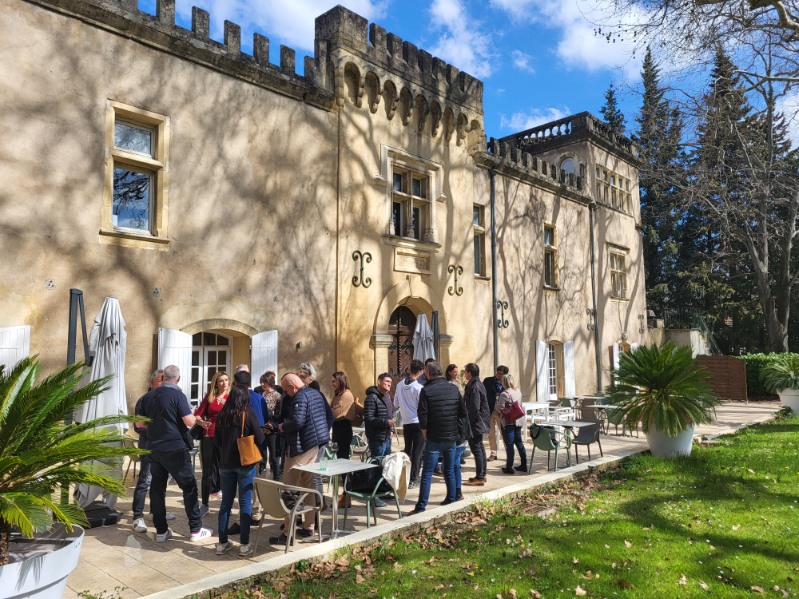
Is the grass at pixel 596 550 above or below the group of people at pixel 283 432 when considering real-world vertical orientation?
below

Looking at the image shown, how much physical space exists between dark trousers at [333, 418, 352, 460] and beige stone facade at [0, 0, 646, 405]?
3101mm

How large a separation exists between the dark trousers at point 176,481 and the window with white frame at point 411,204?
835 centimetres

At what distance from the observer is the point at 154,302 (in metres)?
9.07

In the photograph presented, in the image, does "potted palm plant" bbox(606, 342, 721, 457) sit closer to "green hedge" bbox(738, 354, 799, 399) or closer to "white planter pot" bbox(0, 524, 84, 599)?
"white planter pot" bbox(0, 524, 84, 599)

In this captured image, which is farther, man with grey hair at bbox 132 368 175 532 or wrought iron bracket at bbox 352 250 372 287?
wrought iron bracket at bbox 352 250 372 287

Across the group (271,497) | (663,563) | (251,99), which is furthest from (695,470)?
(251,99)

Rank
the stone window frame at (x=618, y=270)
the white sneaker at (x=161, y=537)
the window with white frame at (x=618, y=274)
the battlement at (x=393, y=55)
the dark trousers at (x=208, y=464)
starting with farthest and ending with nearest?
the window with white frame at (x=618, y=274) → the stone window frame at (x=618, y=270) → the battlement at (x=393, y=55) → the dark trousers at (x=208, y=464) → the white sneaker at (x=161, y=537)

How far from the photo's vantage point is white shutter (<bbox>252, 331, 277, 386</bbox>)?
10.1 metres

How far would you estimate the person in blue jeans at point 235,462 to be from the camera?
5398 mm

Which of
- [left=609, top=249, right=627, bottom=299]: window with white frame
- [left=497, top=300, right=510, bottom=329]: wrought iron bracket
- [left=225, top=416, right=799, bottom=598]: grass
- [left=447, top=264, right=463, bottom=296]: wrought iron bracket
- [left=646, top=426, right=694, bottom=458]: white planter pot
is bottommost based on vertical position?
[left=225, top=416, right=799, bottom=598]: grass

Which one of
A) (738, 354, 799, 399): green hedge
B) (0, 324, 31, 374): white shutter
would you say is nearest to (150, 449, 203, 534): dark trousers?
(0, 324, 31, 374): white shutter

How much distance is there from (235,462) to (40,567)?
2290mm

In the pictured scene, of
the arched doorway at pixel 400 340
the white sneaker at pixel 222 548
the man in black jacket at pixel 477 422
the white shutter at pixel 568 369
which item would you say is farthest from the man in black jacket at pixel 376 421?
the white shutter at pixel 568 369

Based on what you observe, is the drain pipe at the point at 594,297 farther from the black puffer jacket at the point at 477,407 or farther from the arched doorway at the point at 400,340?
the black puffer jacket at the point at 477,407
